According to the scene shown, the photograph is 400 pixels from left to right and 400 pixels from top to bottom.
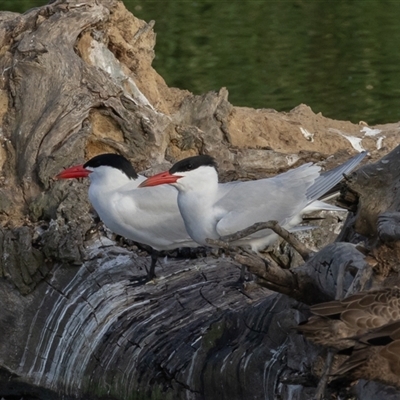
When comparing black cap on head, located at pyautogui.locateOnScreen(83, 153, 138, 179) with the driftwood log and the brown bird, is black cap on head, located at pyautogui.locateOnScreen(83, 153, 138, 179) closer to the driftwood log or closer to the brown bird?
the driftwood log

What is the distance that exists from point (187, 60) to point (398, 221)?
32.6ft

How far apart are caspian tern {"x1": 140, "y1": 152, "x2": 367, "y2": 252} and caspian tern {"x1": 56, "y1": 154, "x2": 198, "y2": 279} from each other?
23 centimetres

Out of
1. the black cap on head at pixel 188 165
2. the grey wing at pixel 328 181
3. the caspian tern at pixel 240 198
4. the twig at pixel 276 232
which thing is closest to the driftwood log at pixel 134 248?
the twig at pixel 276 232

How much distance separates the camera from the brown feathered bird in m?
5.05

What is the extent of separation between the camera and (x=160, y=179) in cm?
754

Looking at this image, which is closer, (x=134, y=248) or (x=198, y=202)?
(x=198, y=202)

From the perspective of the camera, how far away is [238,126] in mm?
9484

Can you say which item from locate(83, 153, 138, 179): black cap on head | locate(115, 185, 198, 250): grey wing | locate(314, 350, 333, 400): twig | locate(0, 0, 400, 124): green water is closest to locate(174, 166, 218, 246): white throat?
locate(115, 185, 198, 250): grey wing

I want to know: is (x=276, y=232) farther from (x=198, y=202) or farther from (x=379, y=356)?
(x=198, y=202)

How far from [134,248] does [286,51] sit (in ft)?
26.7

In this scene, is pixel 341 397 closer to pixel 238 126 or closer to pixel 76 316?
pixel 76 316

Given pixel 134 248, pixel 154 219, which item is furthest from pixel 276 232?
pixel 134 248

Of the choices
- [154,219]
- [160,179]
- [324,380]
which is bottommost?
[154,219]

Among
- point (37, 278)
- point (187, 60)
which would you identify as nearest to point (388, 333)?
point (37, 278)
